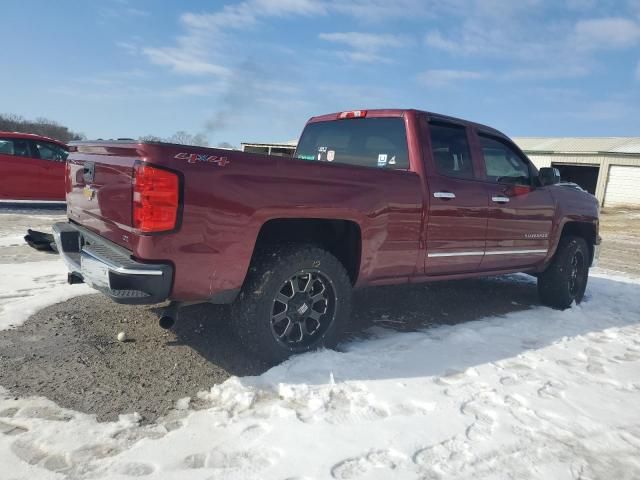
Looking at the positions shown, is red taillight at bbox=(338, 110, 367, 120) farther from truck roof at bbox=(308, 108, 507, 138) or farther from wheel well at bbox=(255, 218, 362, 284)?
wheel well at bbox=(255, 218, 362, 284)

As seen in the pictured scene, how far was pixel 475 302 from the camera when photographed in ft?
18.9

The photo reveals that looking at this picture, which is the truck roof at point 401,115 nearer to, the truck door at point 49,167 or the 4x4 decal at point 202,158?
the 4x4 decal at point 202,158

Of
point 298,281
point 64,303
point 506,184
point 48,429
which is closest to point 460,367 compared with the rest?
point 298,281

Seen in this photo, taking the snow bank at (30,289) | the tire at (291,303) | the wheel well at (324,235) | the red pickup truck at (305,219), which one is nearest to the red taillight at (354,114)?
the red pickup truck at (305,219)

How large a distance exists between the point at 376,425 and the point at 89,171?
2492mm

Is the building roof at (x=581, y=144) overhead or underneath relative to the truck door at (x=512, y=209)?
overhead

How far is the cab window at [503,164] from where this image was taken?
191 inches

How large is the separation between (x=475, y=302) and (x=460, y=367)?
2.18m

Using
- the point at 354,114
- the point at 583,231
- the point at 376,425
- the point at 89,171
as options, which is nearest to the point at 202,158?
the point at 89,171

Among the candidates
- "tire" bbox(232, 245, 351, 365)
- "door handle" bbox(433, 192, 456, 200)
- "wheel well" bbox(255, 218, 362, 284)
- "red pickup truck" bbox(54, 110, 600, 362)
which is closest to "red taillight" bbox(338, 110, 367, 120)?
"red pickup truck" bbox(54, 110, 600, 362)

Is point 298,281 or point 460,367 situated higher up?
point 298,281

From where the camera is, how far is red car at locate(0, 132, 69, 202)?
10820mm

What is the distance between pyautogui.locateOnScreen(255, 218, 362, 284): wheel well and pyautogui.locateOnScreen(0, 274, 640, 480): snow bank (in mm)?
722

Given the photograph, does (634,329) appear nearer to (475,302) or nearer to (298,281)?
(475,302)
